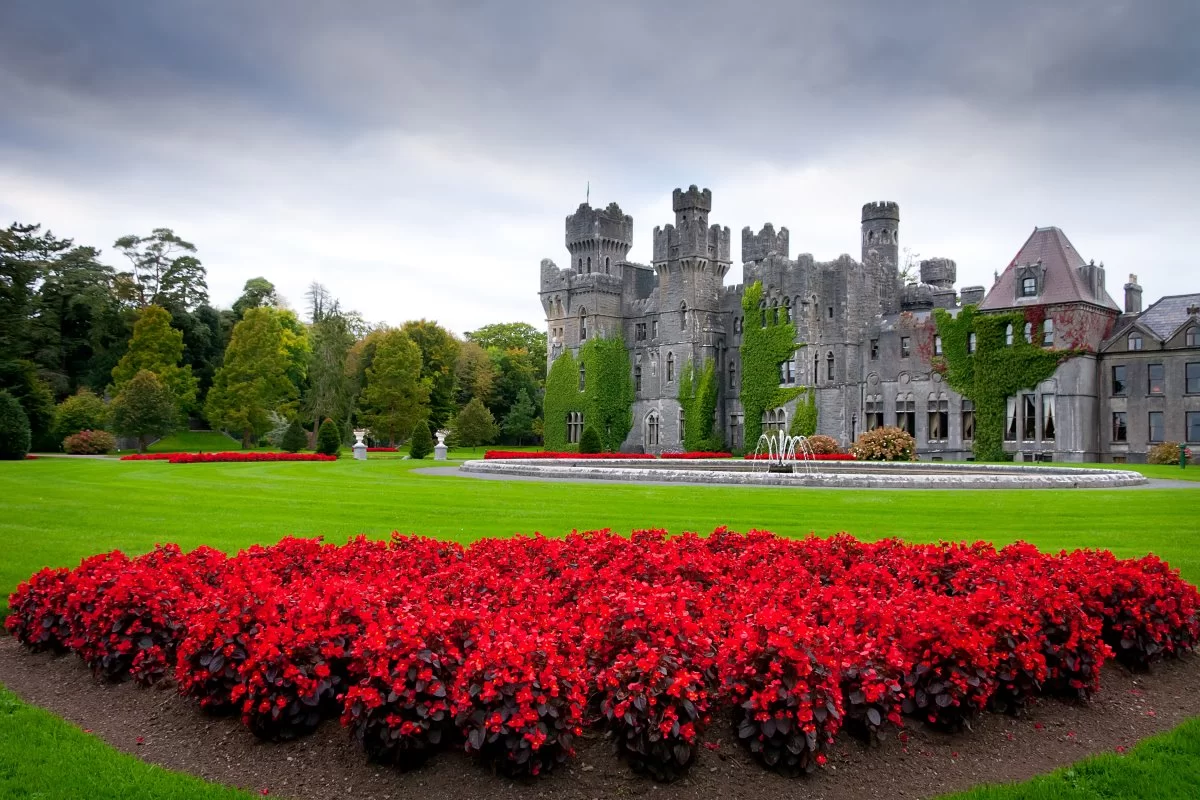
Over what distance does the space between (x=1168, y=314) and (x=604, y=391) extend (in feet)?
108

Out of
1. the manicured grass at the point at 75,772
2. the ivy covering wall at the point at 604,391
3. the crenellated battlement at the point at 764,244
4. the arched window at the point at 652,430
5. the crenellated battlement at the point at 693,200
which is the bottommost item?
the manicured grass at the point at 75,772

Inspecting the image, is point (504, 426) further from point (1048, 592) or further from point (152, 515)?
point (1048, 592)

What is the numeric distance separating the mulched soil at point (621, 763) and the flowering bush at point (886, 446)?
38.7 m

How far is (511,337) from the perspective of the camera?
329ft

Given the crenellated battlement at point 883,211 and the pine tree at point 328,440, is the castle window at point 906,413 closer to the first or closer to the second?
the crenellated battlement at point 883,211

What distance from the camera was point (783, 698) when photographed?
6.31m

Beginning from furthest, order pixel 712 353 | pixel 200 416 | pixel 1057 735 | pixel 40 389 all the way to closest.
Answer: pixel 200 416 < pixel 712 353 < pixel 40 389 < pixel 1057 735

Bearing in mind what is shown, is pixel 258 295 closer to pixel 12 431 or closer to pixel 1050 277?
pixel 12 431

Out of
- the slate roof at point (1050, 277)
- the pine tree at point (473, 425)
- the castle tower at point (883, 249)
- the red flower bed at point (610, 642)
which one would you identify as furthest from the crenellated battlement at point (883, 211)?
the red flower bed at point (610, 642)

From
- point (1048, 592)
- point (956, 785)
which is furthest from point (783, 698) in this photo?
point (1048, 592)

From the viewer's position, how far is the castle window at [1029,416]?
156ft

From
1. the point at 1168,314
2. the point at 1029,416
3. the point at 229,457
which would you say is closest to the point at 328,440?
the point at 229,457

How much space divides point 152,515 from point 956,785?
1651 cm

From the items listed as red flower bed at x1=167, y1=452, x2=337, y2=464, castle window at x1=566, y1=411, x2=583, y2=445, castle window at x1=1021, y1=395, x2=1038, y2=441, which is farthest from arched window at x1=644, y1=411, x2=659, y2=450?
castle window at x1=1021, y1=395, x2=1038, y2=441
